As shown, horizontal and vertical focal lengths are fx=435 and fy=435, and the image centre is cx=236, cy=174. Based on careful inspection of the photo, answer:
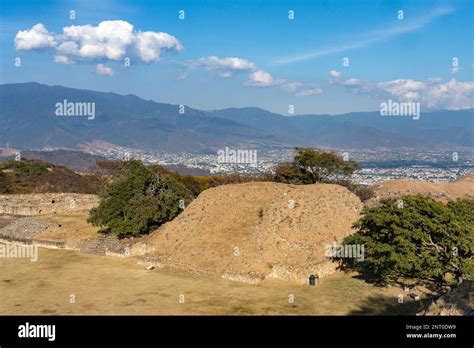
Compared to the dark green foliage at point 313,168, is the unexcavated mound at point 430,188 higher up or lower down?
lower down

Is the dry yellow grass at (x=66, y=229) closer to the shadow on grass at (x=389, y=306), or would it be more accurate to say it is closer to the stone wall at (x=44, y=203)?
the stone wall at (x=44, y=203)

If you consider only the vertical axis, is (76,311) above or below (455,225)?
below

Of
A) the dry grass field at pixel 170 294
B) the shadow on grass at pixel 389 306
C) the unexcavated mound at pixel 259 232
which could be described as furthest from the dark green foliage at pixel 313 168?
the shadow on grass at pixel 389 306

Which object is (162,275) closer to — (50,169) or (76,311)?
(76,311)

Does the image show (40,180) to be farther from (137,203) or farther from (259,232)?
(259,232)

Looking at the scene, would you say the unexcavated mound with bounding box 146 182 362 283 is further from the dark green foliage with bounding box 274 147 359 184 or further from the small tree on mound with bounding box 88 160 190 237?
the dark green foliage with bounding box 274 147 359 184
